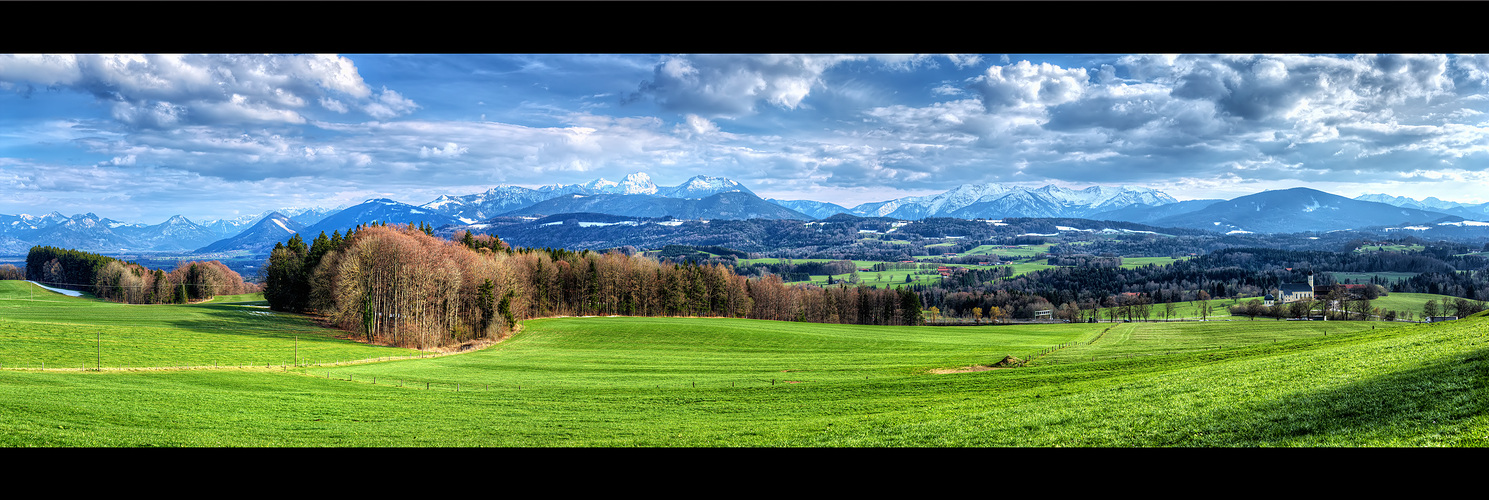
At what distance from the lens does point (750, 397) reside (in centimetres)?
2112

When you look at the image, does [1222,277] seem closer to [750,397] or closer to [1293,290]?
[1293,290]

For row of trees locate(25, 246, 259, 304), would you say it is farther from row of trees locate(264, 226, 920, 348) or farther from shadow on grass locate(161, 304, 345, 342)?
shadow on grass locate(161, 304, 345, 342)

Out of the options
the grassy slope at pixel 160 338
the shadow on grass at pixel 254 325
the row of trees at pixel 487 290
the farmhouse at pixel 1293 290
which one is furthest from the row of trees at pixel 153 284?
the farmhouse at pixel 1293 290

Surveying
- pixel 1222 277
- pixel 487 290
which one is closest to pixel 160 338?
pixel 487 290

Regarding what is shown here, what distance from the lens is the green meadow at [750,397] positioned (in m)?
9.47

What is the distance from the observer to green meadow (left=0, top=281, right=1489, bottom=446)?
9.47m

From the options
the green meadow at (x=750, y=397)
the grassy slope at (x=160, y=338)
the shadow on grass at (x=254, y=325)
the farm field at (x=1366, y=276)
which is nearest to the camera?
the green meadow at (x=750, y=397)

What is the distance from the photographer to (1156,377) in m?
17.9

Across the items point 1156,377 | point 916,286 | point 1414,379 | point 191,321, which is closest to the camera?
point 1414,379

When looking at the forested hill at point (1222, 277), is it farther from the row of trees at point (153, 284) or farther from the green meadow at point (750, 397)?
the row of trees at point (153, 284)

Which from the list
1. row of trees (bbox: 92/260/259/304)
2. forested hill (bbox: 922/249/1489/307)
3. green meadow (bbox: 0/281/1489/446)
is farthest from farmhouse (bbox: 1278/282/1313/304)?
row of trees (bbox: 92/260/259/304)

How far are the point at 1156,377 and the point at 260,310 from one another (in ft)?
201
